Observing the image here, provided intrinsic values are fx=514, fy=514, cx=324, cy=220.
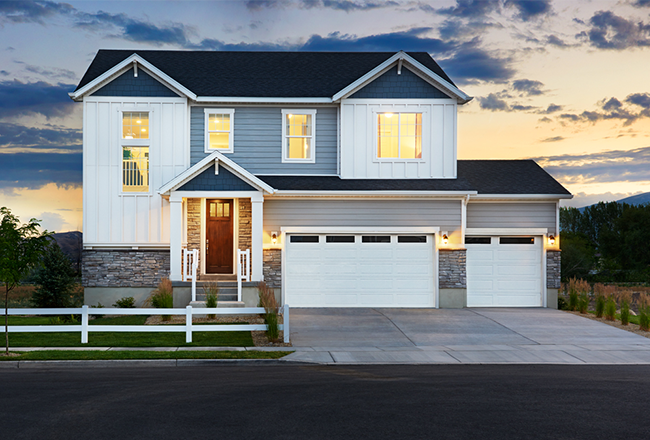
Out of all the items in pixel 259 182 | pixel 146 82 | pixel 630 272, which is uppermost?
pixel 146 82

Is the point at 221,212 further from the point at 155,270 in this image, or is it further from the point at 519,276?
the point at 519,276

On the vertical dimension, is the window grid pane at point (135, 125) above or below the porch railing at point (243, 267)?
above

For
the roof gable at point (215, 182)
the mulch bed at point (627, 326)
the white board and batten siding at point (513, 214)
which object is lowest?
the mulch bed at point (627, 326)

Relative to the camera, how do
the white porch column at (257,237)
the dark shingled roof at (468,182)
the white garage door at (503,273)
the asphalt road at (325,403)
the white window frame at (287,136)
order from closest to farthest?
the asphalt road at (325,403)
the white porch column at (257,237)
the dark shingled roof at (468,182)
the white garage door at (503,273)
the white window frame at (287,136)

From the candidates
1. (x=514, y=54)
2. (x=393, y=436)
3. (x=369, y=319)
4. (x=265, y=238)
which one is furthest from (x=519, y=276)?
(x=393, y=436)

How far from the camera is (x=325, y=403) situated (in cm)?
694

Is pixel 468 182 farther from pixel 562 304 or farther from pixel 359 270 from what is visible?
pixel 562 304

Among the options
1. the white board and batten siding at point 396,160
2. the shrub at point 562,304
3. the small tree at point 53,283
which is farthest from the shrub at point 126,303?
the shrub at point 562,304

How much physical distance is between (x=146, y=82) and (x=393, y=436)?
1553cm

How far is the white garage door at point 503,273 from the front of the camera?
17922mm

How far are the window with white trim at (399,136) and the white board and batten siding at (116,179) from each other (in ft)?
22.7

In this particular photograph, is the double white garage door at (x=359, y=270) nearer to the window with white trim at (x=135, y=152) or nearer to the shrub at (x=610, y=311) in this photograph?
the shrub at (x=610, y=311)

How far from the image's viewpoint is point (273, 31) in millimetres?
24562

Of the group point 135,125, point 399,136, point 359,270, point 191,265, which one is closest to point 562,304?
point 359,270
